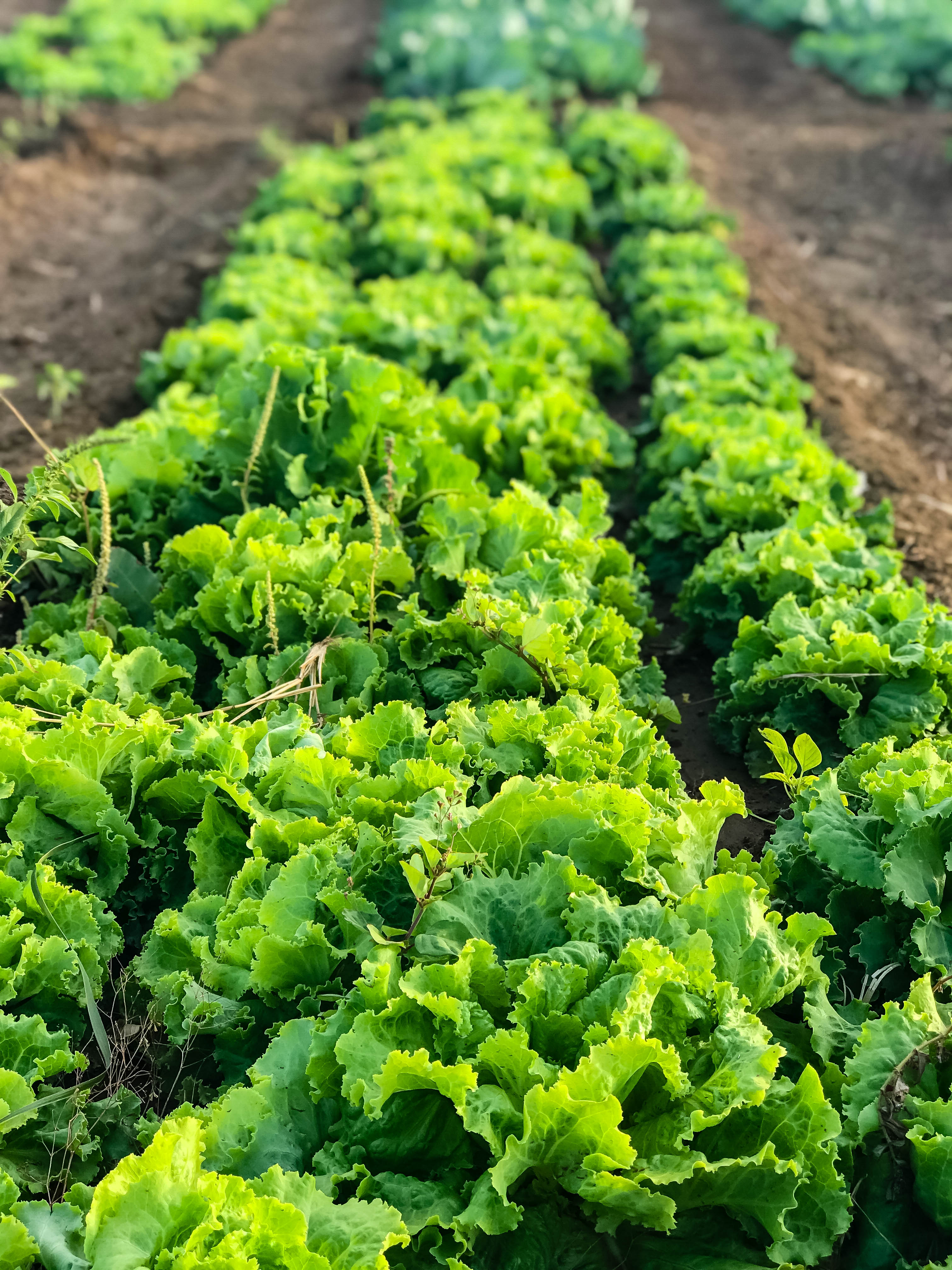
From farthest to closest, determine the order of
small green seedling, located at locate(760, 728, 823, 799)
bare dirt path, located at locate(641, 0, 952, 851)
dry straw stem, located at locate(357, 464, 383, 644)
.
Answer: bare dirt path, located at locate(641, 0, 952, 851), dry straw stem, located at locate(357, 464, 383, 644), small green seedling, located at locate(760, 728, 823, 799)

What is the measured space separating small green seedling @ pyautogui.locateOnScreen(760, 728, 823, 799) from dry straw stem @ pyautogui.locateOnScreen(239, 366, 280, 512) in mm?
2427

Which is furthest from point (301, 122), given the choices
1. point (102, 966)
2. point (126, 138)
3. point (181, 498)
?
point (102, 966)

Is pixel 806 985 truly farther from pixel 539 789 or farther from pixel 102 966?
pixel 102 966

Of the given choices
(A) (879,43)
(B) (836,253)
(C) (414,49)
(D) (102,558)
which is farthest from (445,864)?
(A) (879,43)

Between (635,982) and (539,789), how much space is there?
619 millimetres

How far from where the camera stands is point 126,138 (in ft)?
46.6

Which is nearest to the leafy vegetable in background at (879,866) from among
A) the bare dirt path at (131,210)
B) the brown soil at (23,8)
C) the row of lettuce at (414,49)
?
the bare dirt path at (131,210)

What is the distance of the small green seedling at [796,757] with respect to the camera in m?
3.22

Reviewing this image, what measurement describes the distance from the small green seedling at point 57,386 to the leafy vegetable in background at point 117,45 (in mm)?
8983

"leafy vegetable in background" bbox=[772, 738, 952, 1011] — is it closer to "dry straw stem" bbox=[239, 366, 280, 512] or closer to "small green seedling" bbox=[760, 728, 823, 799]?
"small green seedling" bbox=[760, 728, 823, 799]

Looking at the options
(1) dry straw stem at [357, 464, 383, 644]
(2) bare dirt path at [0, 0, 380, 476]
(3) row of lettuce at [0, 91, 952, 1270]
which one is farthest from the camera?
(2) bare dirt path at [0, 0, 380, 476]

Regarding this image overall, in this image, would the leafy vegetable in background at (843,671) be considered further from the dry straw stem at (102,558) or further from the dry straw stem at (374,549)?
the dry straw stem at (102,558)

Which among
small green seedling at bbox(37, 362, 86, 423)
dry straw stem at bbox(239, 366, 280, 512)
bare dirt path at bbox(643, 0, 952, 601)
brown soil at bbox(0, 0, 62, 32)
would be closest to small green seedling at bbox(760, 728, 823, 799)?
dry straw stem at bbox(239, 366, 280, 512)

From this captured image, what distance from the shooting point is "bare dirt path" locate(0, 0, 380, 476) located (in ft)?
27.9
